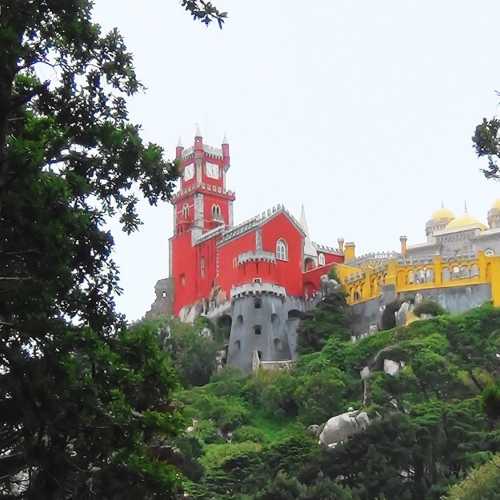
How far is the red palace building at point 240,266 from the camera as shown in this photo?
5750 centimetres

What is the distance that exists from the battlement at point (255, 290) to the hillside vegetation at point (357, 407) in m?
2.53

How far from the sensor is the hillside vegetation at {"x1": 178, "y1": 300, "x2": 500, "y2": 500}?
39.8m

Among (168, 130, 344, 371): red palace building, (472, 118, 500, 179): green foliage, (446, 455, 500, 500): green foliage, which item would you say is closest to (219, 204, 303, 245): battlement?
(168, 130, 344, 371): red palace building

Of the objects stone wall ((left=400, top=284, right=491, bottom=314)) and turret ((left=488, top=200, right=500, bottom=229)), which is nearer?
stone wall ((left=400, top=284, right=491, bottom=314))

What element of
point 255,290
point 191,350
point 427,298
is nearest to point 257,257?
point 255,290

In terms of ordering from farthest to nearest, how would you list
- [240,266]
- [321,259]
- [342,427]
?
[321,259]
[240,266]
[342,427]

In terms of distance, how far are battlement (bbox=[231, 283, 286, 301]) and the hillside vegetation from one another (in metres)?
2.53

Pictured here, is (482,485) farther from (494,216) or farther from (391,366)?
(494,216)

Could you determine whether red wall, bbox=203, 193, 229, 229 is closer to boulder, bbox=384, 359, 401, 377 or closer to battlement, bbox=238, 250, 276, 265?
battlement, bbox=238, 250, 276, 265

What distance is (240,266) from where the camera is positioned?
191 feet

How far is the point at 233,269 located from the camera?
194ft

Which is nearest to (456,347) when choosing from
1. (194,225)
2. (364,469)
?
(364,469)

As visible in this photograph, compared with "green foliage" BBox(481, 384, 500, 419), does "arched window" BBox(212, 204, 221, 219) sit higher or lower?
higher

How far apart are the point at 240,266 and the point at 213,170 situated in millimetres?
10205
